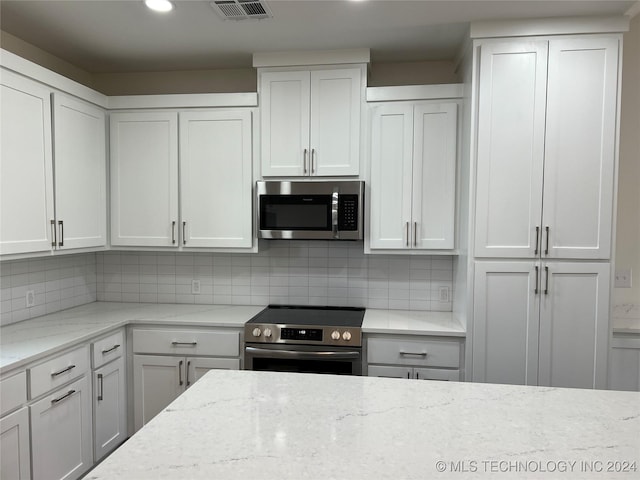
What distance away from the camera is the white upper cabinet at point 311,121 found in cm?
270

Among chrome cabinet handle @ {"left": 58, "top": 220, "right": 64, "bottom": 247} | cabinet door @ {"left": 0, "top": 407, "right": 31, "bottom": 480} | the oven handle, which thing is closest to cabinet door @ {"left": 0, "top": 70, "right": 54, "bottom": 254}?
chrome cabinet handle @ {"left": 58, "top": 220, "right": 64, "bottom": 247}

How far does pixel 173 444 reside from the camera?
1.05 metres

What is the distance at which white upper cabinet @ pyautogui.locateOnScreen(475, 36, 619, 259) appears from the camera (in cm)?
227

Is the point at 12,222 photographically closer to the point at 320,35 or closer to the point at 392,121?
the point at 320,35

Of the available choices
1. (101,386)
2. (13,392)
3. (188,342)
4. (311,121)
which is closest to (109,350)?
(101,386)

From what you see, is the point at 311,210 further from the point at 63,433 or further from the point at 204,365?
the point at 63,433

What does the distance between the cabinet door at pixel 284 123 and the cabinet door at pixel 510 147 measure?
42.2 inches

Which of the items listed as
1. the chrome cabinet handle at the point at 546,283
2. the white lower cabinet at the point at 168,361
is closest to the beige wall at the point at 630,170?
the chrome cabinet handle at the point at 546,283

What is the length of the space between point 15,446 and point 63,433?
312 millimetres

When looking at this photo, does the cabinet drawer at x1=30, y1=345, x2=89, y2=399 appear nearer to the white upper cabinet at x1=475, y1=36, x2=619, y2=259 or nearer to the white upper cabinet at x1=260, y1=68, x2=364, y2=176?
the white upper cabinet at x1=260, y1=68, x2=364, y2=176

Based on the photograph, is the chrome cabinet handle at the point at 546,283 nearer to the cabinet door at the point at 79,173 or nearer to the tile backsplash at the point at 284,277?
the tile backsplash at the point at 284,277

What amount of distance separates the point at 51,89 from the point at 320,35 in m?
1.56

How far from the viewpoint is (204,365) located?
268cm

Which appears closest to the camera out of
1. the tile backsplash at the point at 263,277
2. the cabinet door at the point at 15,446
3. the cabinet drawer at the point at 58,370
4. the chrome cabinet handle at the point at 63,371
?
the cabinet door at the point at 15,446
